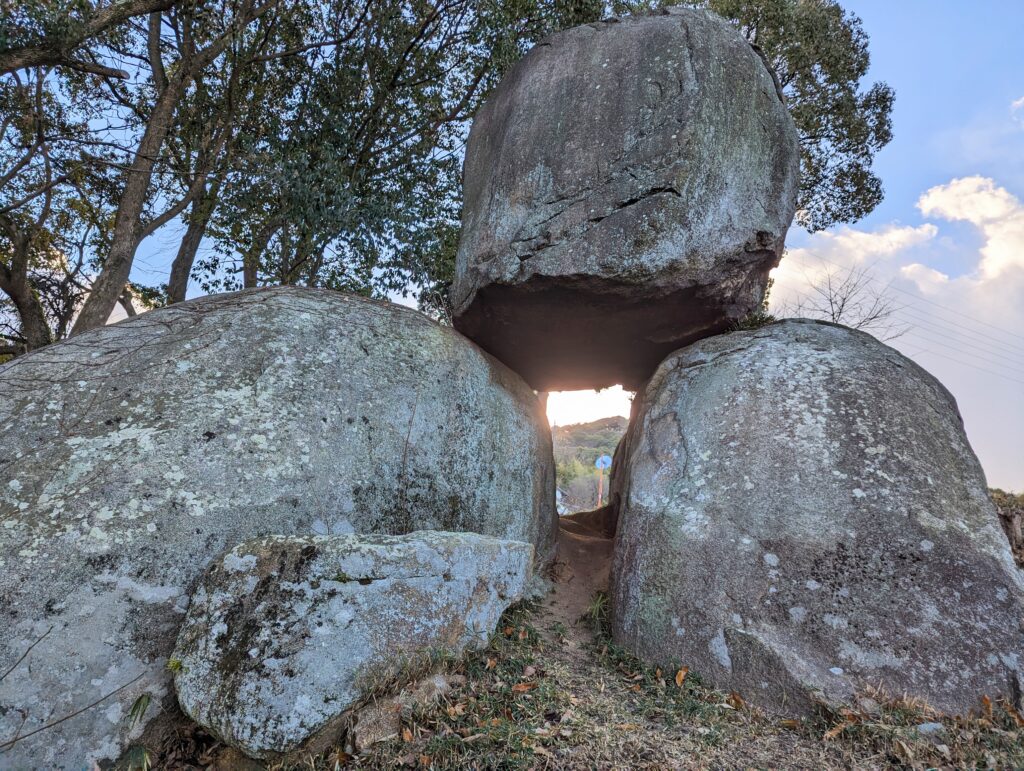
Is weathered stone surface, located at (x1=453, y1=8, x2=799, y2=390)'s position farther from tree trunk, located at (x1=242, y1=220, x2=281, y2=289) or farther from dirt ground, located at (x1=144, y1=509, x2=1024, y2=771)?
tree trunk, located at (x1=242, y1=220, x2=281, y2=289)

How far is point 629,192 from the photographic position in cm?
582

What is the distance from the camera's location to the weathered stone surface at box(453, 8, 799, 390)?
580 cm

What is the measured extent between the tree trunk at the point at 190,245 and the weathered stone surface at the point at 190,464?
5.46 m

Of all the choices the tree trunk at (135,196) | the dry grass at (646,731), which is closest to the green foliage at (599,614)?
the dry grass at (646,731)

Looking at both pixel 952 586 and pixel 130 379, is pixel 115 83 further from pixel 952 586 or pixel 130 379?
pixel 952 586

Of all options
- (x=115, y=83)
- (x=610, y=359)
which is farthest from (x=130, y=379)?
(x=115, y=83)

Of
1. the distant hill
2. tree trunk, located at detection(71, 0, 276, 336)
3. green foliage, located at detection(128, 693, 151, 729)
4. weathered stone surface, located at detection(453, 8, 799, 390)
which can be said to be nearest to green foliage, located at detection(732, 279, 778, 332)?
weathered stone surface, located at detection(453, 8, 799, 390)

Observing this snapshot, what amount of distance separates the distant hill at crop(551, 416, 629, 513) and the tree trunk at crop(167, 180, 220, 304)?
Answer: 668 centimetres

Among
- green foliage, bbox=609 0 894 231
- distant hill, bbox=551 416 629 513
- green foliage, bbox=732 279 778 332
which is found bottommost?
distant hill, bbox=551 416 629 513

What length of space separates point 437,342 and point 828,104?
10.7 m

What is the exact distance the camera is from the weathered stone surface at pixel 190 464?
3.63 m

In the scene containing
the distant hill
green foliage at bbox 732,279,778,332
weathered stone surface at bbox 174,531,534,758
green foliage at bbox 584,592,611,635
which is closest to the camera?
weathered stone surface at bbox 174,531,534,758

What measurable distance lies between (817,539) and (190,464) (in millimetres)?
4480

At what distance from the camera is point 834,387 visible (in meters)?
5.41
